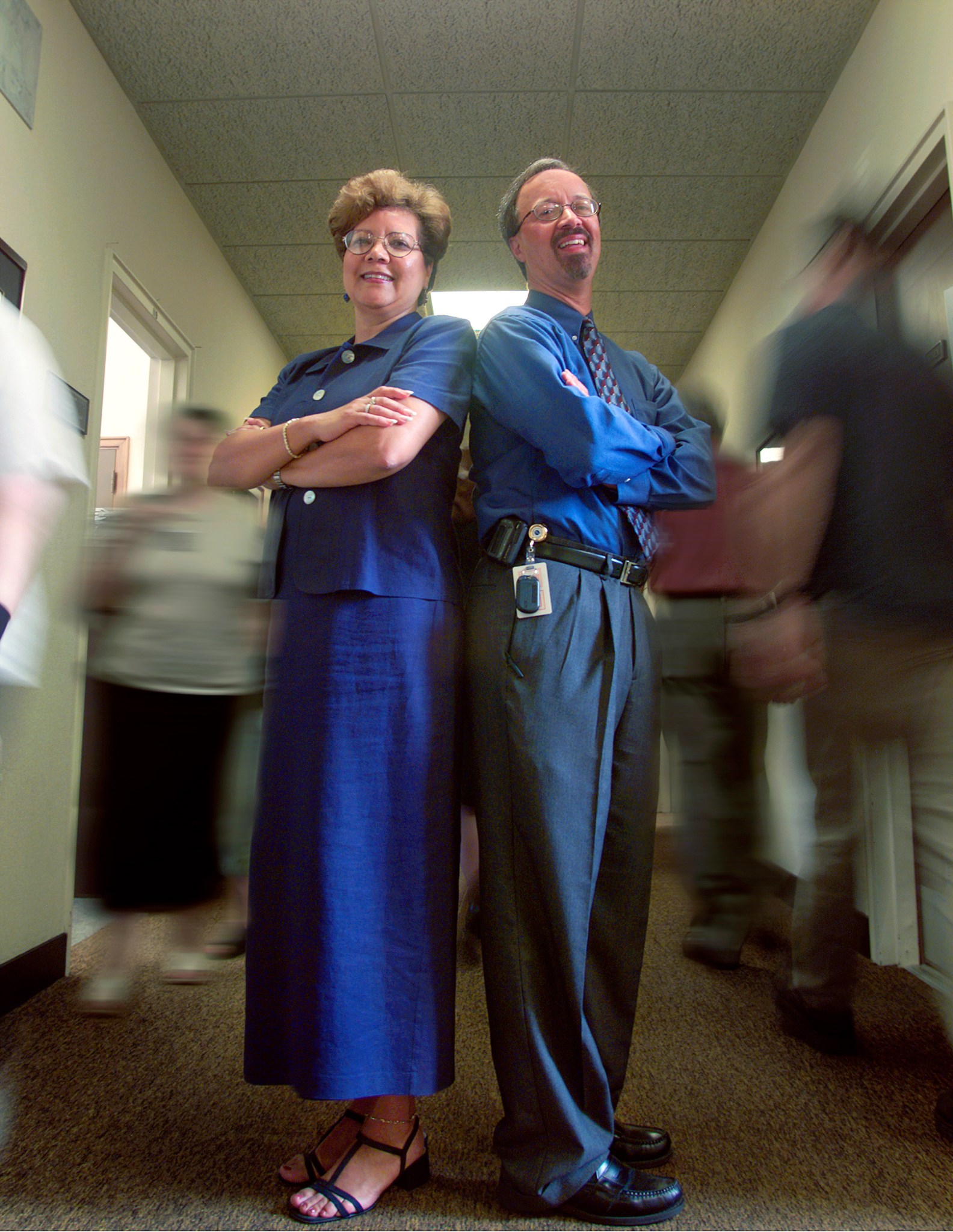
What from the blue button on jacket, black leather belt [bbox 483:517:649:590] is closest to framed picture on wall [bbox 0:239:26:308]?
the blue button on jacket

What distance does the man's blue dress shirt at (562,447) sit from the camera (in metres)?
1.08

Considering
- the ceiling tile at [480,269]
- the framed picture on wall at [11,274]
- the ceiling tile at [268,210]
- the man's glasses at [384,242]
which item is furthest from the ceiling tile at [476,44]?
the man's glasses at [384,242]

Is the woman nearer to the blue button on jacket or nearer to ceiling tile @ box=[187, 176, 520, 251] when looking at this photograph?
the blue button on jacket

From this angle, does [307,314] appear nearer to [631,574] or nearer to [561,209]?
[561,209]

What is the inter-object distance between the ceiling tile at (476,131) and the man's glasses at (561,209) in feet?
5.48

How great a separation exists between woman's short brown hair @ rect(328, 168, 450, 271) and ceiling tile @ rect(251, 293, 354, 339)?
2.70 m

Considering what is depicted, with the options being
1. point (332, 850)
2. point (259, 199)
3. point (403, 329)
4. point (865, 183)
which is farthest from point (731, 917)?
point (259, 199)

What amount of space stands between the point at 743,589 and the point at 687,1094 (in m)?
0.95

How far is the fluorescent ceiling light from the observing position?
383cm

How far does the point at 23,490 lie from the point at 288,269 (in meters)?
3.31

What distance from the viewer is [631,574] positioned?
46.6 inches

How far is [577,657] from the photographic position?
1103mm

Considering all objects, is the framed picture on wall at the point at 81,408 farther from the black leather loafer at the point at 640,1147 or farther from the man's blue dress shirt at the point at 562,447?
the black leather loafer at the point at 640,1147

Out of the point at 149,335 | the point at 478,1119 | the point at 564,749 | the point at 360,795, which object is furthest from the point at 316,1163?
the point at 149,335
